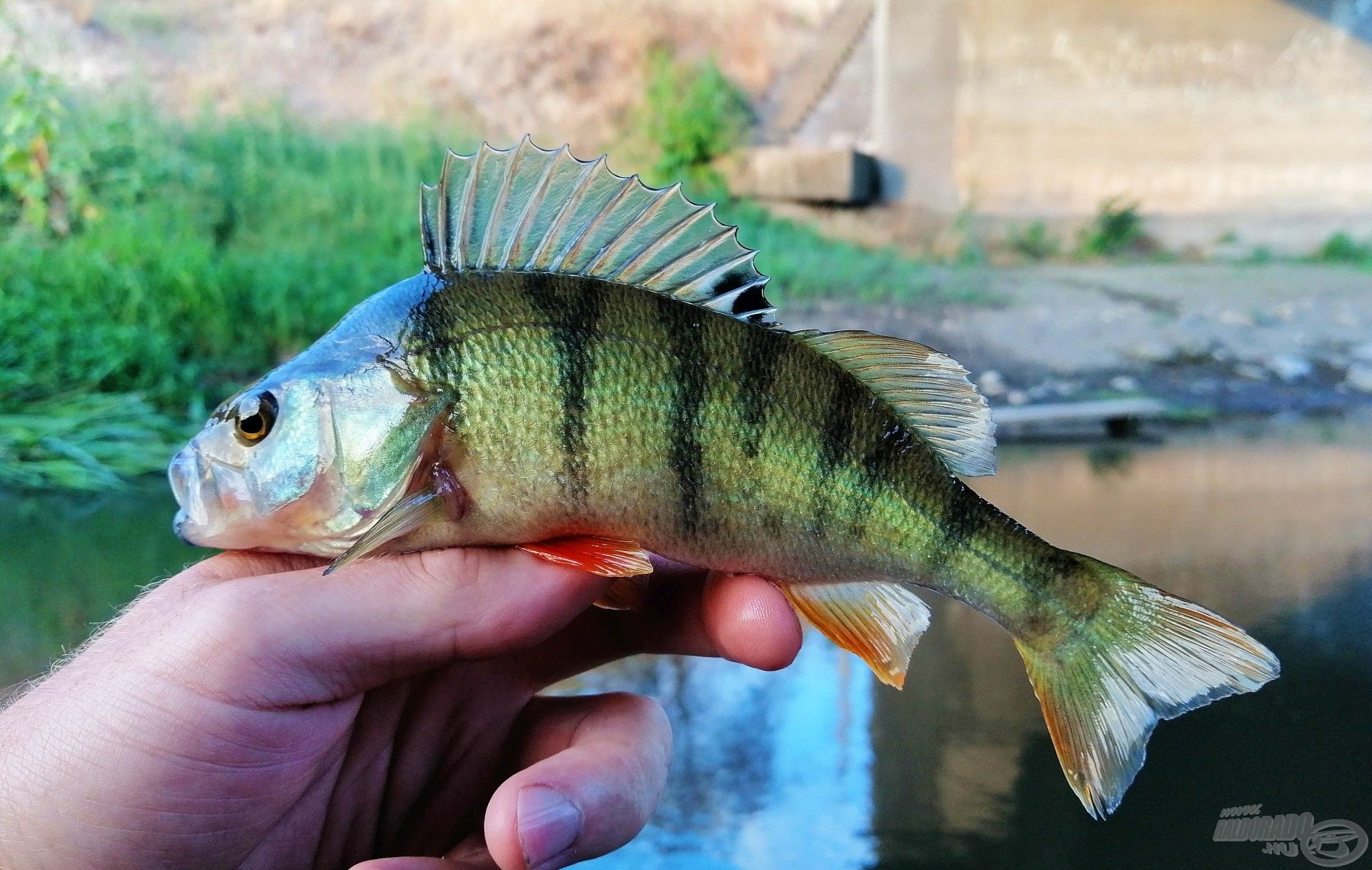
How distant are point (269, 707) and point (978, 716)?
57.7 inches

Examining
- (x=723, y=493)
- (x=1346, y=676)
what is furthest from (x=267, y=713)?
(x=1346, y=676)

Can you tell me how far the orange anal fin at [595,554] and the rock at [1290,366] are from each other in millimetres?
4012

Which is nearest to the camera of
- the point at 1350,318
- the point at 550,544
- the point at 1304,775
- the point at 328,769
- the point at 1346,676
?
the point at 550,544

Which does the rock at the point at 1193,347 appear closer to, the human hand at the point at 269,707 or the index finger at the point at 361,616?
the human hand at the point at 269,707

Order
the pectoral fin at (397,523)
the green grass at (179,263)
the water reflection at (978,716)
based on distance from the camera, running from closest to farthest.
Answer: the pectoral fin at (397,523) < the water reflection at (978,716) < the green grass at (179,263)

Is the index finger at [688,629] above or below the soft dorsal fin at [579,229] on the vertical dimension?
below

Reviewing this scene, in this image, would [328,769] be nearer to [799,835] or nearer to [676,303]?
[676,303]

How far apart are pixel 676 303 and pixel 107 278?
3.05 meters

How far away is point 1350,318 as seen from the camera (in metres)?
4.13

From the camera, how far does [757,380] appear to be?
659 mm

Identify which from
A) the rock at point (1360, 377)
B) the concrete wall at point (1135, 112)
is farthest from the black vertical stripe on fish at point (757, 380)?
the concrete wall at point (1135, 112)

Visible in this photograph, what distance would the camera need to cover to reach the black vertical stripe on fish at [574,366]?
24.8 inches

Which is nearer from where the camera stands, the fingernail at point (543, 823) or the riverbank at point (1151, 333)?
the fingernail at point (543, 823)

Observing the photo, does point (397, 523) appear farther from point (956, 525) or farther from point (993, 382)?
point (993, 382)
